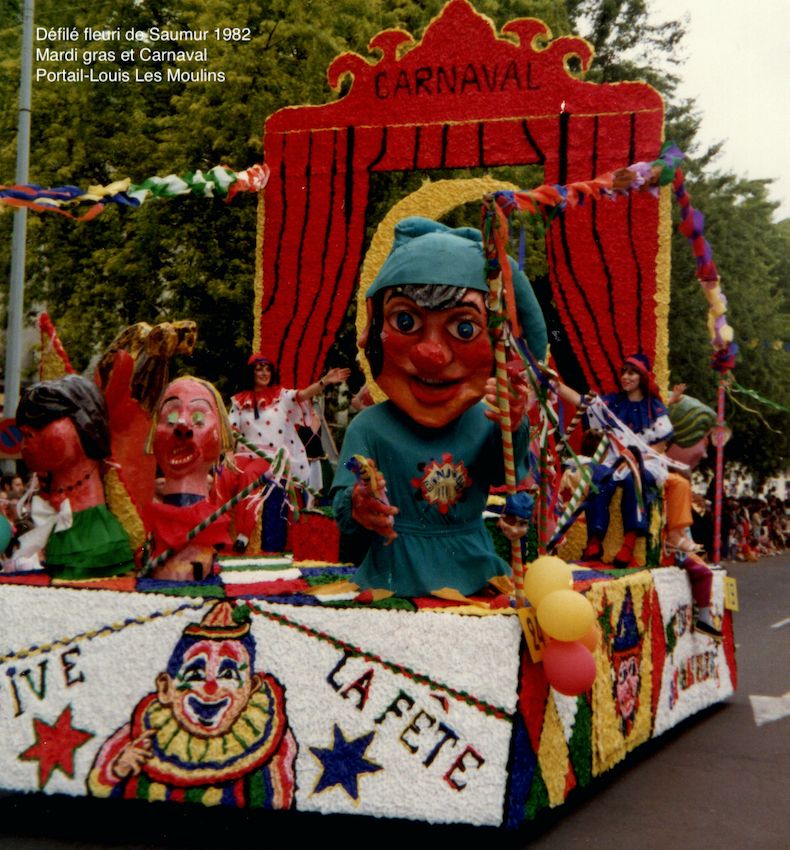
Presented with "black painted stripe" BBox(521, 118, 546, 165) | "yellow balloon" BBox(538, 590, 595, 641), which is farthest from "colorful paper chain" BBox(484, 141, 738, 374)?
Answer: "black painted stripe" BBox(521, 118, 546, 165)

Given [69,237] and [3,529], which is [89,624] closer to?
[3,529]

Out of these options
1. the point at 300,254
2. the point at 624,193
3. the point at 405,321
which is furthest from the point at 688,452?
the point at 405,321

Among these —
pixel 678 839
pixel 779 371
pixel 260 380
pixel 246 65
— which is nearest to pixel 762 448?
pixel 779 371

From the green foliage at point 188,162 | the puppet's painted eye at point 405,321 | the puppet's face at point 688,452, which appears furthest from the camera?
the green foliage at point 188,162

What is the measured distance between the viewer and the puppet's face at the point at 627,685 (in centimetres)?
463

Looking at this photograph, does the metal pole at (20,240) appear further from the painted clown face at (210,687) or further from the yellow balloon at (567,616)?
the yellow balloon at (567,616)

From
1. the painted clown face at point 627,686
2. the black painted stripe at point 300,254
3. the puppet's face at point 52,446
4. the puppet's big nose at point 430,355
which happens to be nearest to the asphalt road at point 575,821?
the painted clown face at point 627,686

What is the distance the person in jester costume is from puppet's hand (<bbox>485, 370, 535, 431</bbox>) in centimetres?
105

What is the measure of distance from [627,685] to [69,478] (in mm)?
2430

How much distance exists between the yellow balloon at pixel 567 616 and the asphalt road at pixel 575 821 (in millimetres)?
771

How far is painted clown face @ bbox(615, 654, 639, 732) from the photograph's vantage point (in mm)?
4633

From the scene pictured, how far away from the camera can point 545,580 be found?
12.2ft

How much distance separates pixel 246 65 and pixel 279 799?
11268 millimetres

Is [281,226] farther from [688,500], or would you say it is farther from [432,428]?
[432,428]
